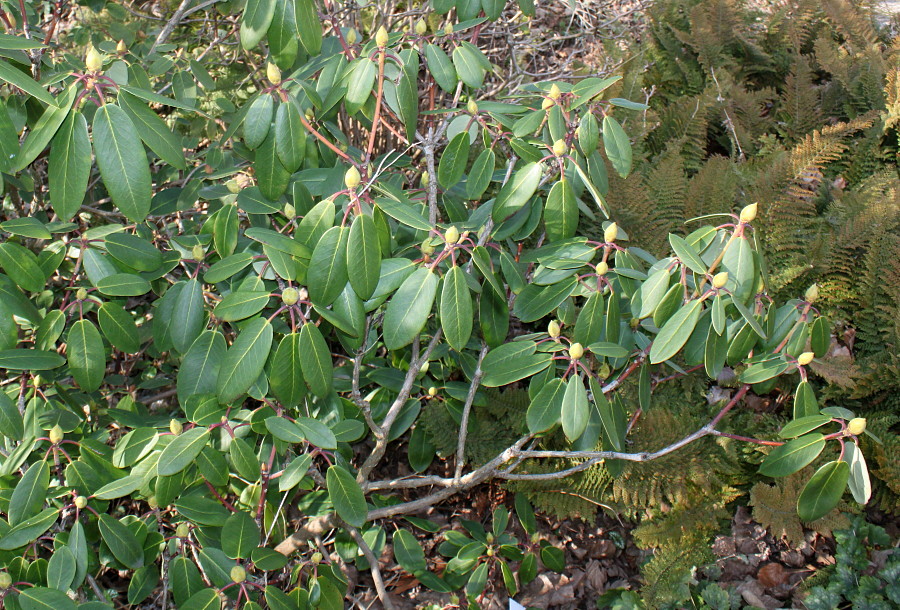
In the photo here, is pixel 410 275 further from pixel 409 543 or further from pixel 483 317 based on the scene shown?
pixel 409 543

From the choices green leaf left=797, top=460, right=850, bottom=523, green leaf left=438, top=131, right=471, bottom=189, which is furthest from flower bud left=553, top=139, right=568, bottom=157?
green leaf left=797, top=460, right=850, bottom=523

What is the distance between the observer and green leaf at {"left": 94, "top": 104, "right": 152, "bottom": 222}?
108 cm

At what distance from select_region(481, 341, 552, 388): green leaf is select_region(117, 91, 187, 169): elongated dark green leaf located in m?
0.67

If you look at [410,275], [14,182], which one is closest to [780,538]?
[410,275]

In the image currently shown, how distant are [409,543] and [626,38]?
3.45 m

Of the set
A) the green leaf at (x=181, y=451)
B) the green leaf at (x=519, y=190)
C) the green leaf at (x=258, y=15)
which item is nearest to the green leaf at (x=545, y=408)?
the green leaf at (x=519, y=190)

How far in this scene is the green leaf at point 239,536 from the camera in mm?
1389

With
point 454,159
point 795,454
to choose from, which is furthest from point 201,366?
point 795,454

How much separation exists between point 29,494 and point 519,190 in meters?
1.10

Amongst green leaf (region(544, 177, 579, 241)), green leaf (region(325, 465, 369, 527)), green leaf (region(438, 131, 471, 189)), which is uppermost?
green leaf (region(438, 131, 471, 189))

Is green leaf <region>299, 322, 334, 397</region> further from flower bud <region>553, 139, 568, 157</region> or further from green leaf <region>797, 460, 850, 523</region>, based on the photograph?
green leaf <region>797, 460, 850, 523</region>

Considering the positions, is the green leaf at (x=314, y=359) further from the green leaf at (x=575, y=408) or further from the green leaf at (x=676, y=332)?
the green leaf at (x=676, y=332)

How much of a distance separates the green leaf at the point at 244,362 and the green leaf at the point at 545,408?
0.51 metres

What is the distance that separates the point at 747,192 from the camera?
2.75 m
